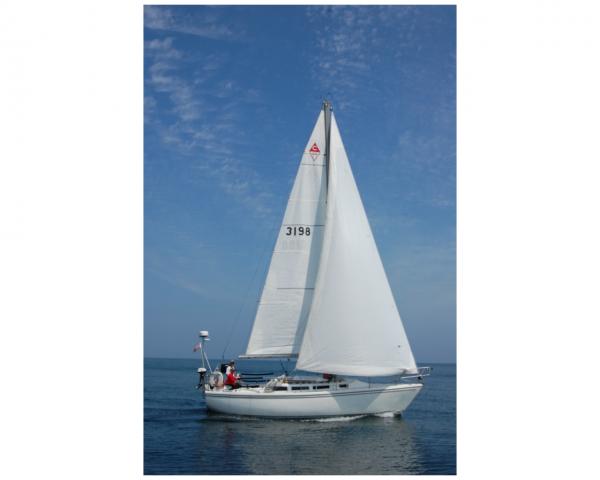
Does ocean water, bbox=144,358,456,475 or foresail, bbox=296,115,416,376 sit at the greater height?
foresail, bbox=296,115,416,376

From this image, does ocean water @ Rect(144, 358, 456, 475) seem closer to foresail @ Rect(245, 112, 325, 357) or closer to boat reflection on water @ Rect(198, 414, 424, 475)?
boat reflection on water @ Rect(198, 414, 424, 475)

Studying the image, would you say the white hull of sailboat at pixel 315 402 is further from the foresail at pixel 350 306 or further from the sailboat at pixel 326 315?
the foresail at pixel 350 306

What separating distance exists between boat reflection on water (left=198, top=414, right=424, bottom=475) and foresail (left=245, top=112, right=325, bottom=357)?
2404 mm

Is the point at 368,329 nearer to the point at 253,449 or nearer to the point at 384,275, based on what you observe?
the point at 384,275

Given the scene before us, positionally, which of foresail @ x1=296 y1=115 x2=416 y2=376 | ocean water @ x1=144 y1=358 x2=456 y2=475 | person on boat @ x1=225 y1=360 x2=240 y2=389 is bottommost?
ocean water @ x1=144 y1=358 x2=456 y2=475

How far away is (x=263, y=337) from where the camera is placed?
14922mm

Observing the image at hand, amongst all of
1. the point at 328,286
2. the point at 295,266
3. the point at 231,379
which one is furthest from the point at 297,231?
the point at 231,379

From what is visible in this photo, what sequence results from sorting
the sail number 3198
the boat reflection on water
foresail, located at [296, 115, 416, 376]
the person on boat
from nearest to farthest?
the boat reflection on water < foresail, located at [296, 115, 416, 376] < the person on boat < the sail number 3198

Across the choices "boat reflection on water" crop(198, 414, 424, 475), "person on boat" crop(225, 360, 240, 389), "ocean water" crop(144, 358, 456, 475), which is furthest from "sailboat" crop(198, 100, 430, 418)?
"ocean water" crop(144, 358, 456, 475)

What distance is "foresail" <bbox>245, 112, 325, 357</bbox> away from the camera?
14.9 meters

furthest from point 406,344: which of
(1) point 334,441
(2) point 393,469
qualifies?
(2) point 393,469

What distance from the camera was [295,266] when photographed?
591 inches

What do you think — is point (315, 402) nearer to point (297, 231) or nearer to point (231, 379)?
point (231, 379)
